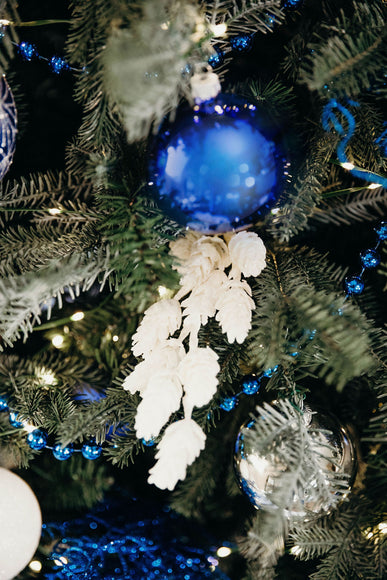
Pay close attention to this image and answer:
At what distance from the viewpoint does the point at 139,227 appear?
1.20 feet

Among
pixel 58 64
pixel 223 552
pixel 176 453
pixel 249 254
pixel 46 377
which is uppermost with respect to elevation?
pixel 58 64

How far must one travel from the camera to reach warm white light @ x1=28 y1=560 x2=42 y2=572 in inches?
24.5

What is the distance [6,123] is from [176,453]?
1.18ft

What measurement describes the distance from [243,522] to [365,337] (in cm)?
45

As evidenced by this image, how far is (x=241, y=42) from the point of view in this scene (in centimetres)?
49

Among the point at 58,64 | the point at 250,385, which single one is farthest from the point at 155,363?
the point at 58,64

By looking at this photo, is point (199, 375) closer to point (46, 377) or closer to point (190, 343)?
point (190, 343)

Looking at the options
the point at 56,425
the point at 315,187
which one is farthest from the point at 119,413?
the point at 315,187

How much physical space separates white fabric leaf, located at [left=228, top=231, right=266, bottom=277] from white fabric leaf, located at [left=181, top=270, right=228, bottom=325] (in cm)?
2

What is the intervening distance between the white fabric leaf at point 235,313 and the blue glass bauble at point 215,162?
0.07 meters

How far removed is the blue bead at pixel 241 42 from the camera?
0.49 metres

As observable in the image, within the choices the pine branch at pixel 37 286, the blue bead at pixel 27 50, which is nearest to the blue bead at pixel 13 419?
the pine branch at pixel 37 286

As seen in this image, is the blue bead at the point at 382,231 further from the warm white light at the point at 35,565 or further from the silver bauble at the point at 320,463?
the warm white light at the point at 35,565

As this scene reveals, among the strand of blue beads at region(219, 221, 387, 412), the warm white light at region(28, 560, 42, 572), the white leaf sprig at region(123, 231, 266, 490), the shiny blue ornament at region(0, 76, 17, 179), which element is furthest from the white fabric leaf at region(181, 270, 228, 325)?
the warm white light at region(28, 560, 42, 572)
